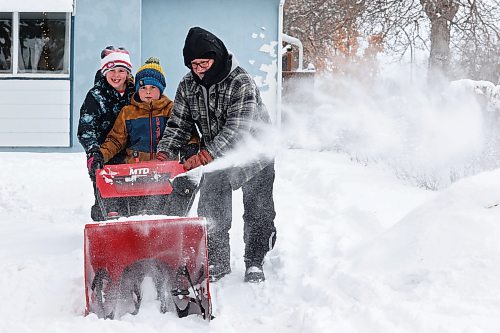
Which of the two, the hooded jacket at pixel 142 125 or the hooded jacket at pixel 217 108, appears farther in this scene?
the hooded jacket at pixel 142 125

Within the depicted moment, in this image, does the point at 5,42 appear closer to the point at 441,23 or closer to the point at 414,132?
the point at 414,132

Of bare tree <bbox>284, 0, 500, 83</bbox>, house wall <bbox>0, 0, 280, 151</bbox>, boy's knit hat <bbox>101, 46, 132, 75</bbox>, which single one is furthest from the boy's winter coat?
bare tree <bbox>284, 0, 500, 83</bbox>

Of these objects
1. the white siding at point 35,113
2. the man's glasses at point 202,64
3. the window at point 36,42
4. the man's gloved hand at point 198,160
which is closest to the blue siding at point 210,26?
the window at point 36,42

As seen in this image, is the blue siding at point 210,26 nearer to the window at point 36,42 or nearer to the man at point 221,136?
the window at point 36,42

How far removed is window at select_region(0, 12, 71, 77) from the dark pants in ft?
25.0

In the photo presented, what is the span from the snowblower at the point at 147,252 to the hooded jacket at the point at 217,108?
1.37 ft

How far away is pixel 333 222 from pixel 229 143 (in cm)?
237

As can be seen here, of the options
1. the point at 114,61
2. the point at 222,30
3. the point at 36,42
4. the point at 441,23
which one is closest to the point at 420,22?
the point at 441,23

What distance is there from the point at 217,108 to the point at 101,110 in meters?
1.11

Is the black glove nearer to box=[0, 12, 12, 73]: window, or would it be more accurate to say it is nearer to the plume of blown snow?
the plume of blown snow

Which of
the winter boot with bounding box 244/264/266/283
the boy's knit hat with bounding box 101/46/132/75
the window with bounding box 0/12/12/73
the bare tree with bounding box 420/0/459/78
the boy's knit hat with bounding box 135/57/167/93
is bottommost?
the winter boot with bounding box 244/264/266/283

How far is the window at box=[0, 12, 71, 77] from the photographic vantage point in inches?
431

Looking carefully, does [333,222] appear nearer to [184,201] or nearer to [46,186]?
[184,201]

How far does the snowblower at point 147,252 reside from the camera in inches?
134
